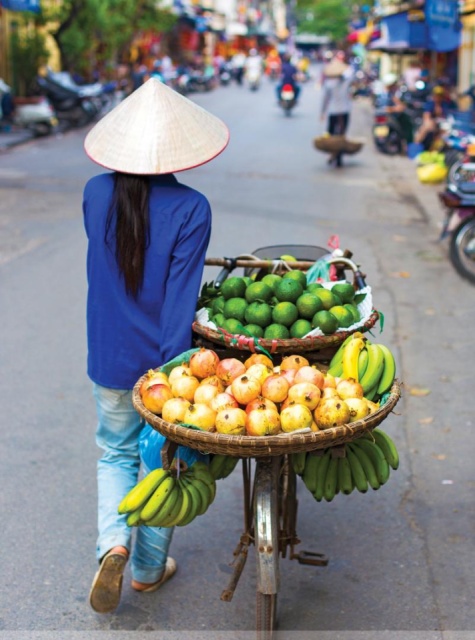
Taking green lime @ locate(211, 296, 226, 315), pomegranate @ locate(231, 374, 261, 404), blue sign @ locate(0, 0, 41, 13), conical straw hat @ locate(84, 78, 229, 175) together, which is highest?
blue sign @ locate(0, 0, 41, 13)

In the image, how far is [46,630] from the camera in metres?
3.25

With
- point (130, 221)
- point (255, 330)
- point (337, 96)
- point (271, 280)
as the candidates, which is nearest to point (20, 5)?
point (337, 96)

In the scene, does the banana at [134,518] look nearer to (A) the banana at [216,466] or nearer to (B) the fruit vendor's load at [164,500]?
(B) the fruit vendor's load at [164,500]

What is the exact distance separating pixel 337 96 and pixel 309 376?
15018mm

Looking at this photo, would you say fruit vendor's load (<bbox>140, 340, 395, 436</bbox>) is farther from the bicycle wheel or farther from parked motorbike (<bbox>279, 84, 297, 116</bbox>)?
parked motorbike (<bbox>279, 84, 297, 116</bbox>)

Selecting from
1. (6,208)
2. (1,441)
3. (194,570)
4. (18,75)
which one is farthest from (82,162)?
(194,570)

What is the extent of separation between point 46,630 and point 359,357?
150 cm

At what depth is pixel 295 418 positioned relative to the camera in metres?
2.68

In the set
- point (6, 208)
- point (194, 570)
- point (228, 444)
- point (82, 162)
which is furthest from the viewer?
point (82, 162)

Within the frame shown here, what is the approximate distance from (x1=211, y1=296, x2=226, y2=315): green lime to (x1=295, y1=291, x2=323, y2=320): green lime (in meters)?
0.32

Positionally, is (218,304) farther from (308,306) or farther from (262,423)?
(262,423)

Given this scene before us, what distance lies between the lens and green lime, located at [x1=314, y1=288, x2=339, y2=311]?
3.34 meters

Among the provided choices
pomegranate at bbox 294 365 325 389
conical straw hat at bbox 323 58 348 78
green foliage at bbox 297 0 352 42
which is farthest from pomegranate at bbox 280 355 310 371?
green foliage at bbox 297 0 352 42

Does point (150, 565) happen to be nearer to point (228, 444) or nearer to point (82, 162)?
point (228, 444)
